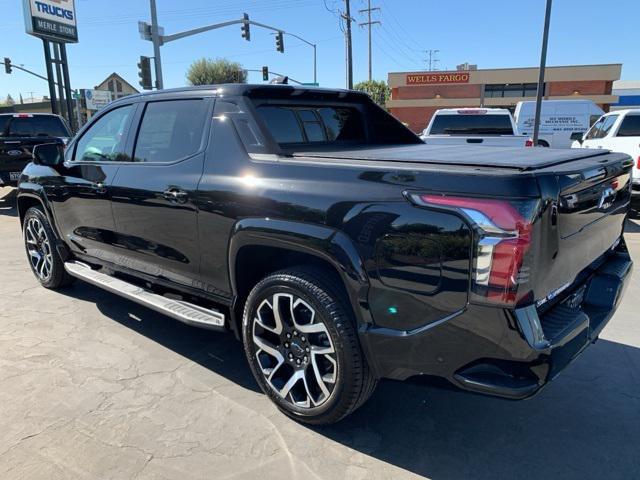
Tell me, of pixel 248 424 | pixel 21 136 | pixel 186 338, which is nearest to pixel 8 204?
pixel 21 136

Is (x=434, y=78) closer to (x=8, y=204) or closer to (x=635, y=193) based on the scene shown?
(x=635, y=193)

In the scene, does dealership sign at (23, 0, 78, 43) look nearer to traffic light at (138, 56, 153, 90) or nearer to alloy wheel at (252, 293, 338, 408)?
traffic light at (138, 56, 153, 90)

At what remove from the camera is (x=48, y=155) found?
439 centimetres

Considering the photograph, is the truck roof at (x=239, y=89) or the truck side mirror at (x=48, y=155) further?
the truck side mirror at (x=48, y=155)

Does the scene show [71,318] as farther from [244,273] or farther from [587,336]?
[587,336]

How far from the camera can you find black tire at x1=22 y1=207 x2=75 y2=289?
485 centimetres

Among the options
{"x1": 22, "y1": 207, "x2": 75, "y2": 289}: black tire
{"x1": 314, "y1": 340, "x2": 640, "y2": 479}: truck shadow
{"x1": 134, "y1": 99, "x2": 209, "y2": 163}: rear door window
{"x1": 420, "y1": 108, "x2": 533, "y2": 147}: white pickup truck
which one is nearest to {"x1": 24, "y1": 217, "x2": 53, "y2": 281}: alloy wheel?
{"x1": 22, "y1": 207, "x2": 75, "y2": 289}: black tire

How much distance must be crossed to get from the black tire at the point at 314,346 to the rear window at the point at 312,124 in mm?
1048

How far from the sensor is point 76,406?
9.88ft

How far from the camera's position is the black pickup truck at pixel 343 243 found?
203 centimetres

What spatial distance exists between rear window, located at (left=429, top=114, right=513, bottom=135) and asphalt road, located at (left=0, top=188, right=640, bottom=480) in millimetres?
6936

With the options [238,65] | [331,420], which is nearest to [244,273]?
[331,420]

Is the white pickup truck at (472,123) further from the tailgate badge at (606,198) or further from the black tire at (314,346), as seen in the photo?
the black tire at (314,346)

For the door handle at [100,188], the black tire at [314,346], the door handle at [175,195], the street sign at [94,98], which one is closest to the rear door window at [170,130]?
the door handle at [175,195]
